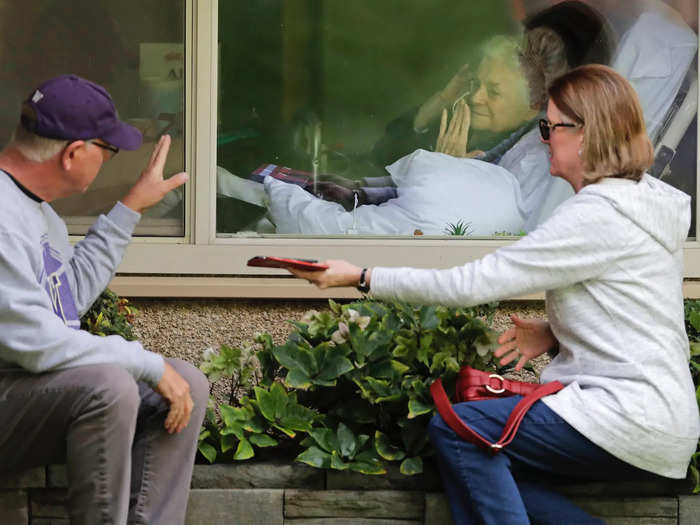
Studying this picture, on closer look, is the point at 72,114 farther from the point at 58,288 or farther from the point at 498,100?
the point at 498,100

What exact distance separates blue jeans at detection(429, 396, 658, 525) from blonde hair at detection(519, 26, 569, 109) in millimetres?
2738

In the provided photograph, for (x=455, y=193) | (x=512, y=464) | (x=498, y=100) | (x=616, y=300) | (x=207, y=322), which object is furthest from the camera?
(x=498, y=100)

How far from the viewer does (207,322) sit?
16.7ft

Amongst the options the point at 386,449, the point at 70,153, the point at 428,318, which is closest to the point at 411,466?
the point at 386,449

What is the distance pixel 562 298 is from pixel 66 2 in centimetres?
321

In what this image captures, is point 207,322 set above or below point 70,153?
below

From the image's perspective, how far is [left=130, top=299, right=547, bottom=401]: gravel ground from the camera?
509 cm

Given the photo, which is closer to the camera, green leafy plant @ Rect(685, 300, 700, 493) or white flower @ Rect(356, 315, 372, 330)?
green leafy plant @ Rect(685, 300, 700, 493)

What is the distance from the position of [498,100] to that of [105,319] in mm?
2542

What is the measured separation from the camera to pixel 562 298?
10.6 feet

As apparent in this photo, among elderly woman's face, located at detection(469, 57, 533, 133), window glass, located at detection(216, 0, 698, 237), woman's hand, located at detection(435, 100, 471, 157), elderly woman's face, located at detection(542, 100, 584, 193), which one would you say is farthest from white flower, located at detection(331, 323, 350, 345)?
elderly woman's face, located at detection(469, 57, 533, 133)

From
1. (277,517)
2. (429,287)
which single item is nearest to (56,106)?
(429,287)

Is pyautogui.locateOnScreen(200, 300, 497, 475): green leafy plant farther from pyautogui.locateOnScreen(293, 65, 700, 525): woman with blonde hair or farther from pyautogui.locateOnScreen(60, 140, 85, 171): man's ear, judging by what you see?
pyautogui.locateOnScreen(60, 140, 85, 171): man's ear

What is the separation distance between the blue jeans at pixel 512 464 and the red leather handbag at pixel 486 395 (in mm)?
26
